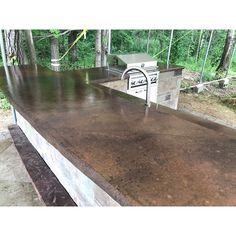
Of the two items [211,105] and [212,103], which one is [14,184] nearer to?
[211,105]

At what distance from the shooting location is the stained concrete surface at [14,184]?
6.57ft

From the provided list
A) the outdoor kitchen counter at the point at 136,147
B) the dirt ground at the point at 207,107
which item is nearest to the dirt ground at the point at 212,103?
the dirt ground at the point at 207,107

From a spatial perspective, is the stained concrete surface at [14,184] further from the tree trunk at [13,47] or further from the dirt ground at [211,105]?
the tree trunk at [13,47]

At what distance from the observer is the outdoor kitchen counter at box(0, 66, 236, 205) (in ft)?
2.31

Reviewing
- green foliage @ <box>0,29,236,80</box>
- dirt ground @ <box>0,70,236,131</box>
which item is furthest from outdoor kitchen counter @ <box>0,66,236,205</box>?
green foliage @ <box>0,29,236,80</box>

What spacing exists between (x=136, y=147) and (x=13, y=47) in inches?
138

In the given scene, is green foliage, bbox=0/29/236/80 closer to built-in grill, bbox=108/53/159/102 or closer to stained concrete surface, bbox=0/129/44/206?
built-in grill, bbox=108/53/159/102

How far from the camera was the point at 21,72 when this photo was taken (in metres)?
2.26

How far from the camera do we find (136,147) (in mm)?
940

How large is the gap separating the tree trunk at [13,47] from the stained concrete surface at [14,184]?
161 centimetres

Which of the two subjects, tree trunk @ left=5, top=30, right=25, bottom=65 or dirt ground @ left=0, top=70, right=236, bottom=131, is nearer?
tree trunk @ left=5, top=30, right=25, bottom=65

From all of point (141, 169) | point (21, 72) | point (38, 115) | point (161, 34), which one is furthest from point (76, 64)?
point (141, 169)

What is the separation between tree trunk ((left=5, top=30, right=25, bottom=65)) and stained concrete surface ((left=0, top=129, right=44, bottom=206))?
5.28 feet
